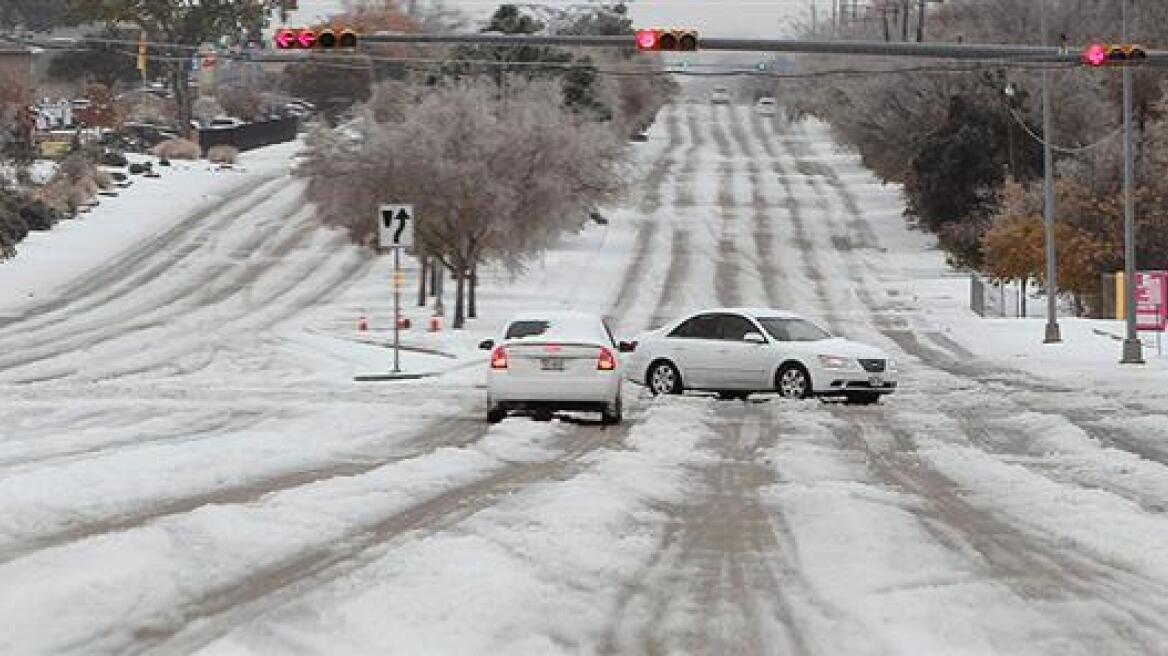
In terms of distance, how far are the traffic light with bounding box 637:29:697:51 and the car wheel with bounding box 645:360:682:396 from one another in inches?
205

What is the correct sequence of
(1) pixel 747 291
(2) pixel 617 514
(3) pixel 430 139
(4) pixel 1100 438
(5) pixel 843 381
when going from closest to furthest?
(2) pixel 617 514
(4) pixel 1100 438
(5) pixel 843 381
(3) pixel 430 139
(1) pixel 747 291

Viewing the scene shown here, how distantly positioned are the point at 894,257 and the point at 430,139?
32.8 metres

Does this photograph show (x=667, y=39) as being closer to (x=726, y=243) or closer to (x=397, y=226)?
(x=397, y=226)

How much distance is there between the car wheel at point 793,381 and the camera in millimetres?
28481

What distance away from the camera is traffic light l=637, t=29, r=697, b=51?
93.5ft

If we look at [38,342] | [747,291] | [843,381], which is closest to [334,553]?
[843,381]

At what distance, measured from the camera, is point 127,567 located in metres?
10.4

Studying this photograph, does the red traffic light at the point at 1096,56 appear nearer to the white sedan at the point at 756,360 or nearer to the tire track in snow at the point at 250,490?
the white sedan at the point at 756,360

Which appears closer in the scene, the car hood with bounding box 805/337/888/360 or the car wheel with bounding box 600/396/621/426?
the car wheel with bounding box 600/396/621/426

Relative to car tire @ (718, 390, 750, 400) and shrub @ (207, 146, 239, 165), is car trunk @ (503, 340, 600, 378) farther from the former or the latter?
shrub @ (207, 146, 239, 165)

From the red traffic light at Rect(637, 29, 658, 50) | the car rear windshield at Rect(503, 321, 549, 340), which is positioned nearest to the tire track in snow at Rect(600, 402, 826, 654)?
the car rear windshield at Rect(503, 321, 549, 340)

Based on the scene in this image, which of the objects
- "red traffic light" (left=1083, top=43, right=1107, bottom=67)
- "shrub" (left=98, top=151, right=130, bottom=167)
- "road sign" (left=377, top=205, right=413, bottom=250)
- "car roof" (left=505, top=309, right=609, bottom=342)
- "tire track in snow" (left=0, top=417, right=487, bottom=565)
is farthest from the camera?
"shrub" (left=98, top=151, right=130, bottom=167)

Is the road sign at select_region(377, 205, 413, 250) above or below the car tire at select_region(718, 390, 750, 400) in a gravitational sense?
above

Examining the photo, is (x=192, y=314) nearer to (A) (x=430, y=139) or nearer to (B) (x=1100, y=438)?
(A) (x=430, y=139)
